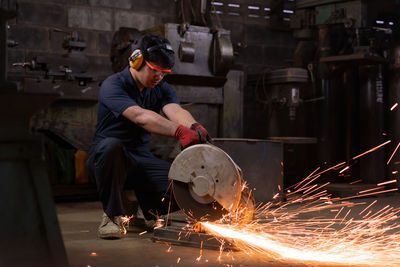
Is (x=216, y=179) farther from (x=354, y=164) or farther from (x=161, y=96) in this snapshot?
(x=354, y=164)

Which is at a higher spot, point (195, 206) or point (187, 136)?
point (187, 136)

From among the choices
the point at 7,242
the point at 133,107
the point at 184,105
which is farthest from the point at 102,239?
the point at 184,105

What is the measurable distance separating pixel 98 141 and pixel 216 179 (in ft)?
2.85

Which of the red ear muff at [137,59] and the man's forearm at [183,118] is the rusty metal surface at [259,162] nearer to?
the man's forearm at [183,118]

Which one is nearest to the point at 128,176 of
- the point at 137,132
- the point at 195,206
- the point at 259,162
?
the point at 137,132

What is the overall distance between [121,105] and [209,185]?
0.72m

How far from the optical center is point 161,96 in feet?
11.2

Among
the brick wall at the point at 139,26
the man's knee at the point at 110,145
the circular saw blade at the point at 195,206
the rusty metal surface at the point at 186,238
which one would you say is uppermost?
the brick wall at the point at 139,26

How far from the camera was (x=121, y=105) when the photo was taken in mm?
3037

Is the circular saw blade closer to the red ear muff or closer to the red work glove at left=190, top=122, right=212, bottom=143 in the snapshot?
the red work glove at left=190, top=122, right=212, bottom=143

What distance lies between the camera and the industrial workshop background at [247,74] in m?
4.61

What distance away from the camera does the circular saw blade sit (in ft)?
9.10

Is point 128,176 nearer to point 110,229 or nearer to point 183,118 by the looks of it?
point 110,229

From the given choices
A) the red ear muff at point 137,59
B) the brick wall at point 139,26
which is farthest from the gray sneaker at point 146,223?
the brick wall at point 139,26
